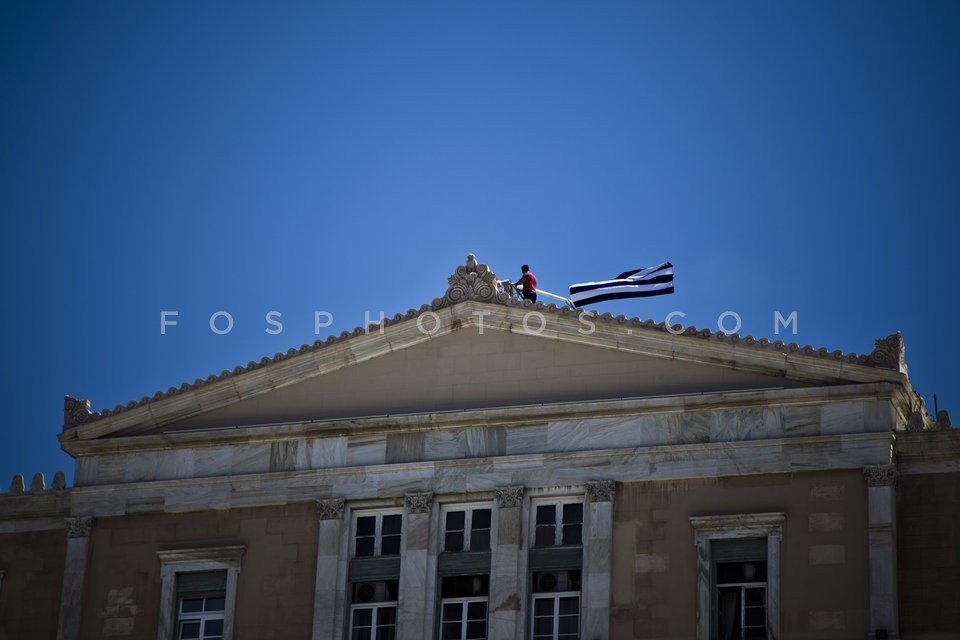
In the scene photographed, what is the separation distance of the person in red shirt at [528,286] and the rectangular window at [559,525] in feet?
16.9

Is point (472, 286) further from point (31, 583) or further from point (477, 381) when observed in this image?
point (31, 583)

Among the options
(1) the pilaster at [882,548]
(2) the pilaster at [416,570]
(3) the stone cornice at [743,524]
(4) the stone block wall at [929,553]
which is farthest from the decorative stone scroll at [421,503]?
(4) the stone block wall at [929,553]

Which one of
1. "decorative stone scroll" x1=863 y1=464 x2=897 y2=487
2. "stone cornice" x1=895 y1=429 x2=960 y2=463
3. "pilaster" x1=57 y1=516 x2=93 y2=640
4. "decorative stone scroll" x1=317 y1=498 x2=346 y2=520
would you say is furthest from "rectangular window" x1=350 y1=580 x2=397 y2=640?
"stone cornice" x1=895 y1=429 x2=960 y2=463

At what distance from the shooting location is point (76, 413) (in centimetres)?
5441

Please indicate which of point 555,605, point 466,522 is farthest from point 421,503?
point 555,605

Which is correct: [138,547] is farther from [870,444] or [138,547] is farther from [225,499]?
Answer: [870,444]

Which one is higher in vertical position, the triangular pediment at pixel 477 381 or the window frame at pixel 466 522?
the triangular pediment at pixel 477 381

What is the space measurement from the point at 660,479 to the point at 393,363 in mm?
6724

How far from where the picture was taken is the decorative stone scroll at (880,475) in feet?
159

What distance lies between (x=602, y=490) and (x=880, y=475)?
5674 millimetres

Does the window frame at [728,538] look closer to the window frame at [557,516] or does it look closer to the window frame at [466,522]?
the window frame at [557,516]

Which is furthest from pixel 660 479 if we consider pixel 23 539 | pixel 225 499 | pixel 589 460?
pixel 23 539

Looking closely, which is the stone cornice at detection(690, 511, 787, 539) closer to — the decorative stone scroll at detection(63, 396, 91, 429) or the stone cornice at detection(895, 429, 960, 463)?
the stone cornice at detection(895, 429, 960, 463)

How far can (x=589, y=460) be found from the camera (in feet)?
166
